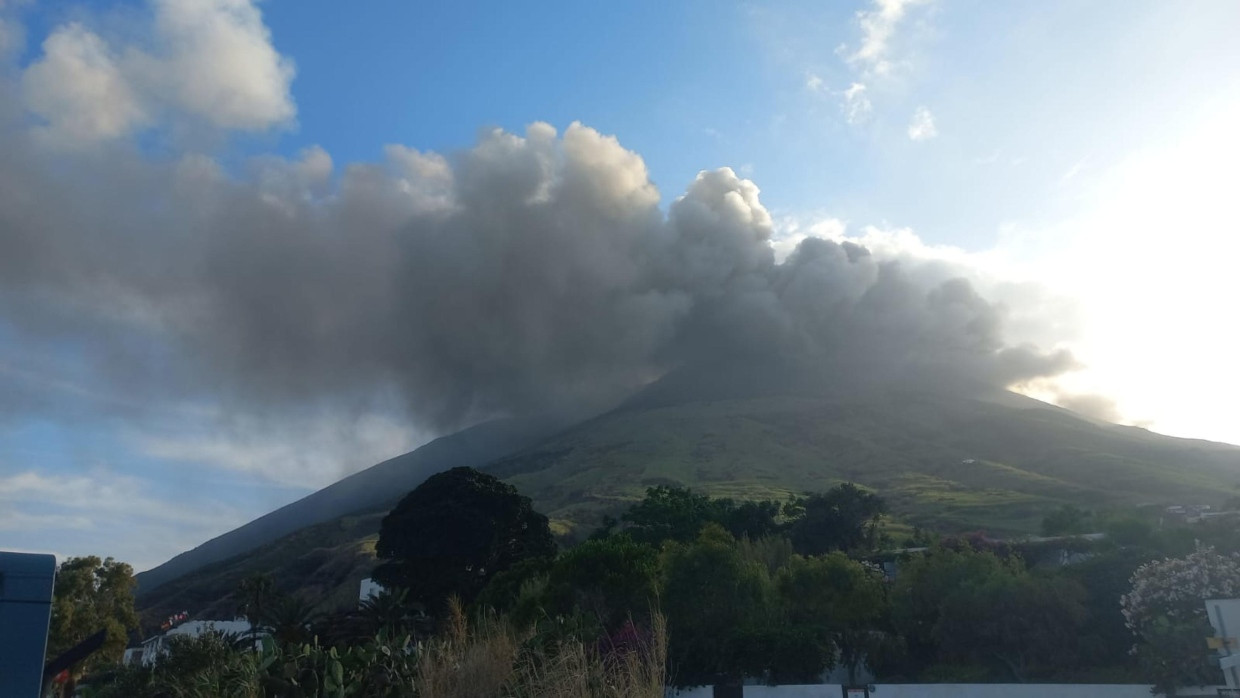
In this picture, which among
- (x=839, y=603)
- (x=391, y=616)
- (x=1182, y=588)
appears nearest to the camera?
(x=1182, y=588)

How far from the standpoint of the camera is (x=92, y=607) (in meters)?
45.6

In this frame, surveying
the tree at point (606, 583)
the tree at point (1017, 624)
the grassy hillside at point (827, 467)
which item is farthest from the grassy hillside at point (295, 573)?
the tree at point (1017, 624)

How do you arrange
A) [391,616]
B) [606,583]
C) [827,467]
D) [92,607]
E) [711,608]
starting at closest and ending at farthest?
[606,583] < [711,608] < [391,616] < [92,607] < [827,467]

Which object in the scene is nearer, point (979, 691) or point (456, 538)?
point (979, 691)

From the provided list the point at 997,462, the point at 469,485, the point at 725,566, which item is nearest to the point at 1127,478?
the point at 997,462

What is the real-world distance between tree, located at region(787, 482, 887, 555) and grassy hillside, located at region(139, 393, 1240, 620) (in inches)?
547

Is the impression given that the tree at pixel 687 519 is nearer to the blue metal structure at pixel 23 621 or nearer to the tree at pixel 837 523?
the tree at pixel 837 523

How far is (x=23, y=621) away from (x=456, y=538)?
41.1 metres

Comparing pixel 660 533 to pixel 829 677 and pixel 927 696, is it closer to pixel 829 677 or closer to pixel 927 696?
pixel 829 677

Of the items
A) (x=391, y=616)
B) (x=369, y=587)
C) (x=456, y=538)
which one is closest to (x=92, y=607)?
Answer: (x=369, y=587)

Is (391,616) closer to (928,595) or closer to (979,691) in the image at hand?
(928,595)

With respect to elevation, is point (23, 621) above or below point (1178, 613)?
above

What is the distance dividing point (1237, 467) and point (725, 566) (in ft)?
370

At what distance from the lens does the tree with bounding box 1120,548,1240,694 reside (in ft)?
65.8
